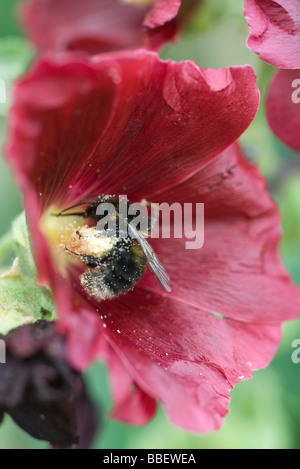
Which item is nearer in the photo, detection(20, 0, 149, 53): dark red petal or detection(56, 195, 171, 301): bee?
detection(56, 195, 171, 301): bee

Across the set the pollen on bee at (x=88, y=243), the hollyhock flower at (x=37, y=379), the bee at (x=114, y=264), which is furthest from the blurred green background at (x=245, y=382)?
the hollyhock flower at (x=37, y=379)

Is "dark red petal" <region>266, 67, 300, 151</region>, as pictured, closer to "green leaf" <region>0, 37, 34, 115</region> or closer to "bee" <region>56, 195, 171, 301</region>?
"bee" <region>56, 195, 171, 301</region>

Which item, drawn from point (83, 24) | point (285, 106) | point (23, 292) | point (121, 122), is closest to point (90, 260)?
point (23, 292)

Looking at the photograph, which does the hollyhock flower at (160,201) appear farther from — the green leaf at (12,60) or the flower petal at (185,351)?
the green leaf at (12,60)

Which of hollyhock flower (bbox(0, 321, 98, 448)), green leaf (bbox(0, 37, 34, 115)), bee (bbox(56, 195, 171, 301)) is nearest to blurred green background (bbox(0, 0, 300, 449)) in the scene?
green leaf (bbox(0, 37, 34, 115))

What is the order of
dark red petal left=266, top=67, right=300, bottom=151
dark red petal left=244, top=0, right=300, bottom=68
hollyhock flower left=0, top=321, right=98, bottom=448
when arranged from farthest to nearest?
1. dark red petal left=266, top=67, right=300, bottom=151
2. dark red petal left=244, top=0, right=300, bottom=68
3. hollyhock flower left=0, top=321, right=98, bottom=448

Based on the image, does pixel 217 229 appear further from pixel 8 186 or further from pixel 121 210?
pixel 8 186
